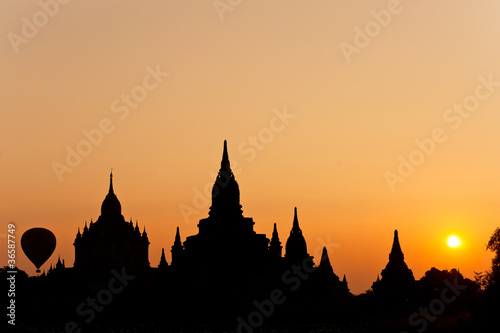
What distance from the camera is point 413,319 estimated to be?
95.6 m

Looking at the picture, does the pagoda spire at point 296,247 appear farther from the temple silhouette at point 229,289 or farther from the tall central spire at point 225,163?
the tall central spire at point 225,163

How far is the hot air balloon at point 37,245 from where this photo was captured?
105069 mm

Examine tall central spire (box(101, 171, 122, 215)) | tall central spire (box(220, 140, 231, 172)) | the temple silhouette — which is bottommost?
the temple silhouette

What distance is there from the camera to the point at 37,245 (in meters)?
106

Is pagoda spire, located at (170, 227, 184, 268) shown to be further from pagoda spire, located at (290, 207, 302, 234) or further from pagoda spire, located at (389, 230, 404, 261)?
pagoda spire, located at (389, 230, 404, 261)

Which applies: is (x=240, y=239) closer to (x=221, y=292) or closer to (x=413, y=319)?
(x=221, y=292)

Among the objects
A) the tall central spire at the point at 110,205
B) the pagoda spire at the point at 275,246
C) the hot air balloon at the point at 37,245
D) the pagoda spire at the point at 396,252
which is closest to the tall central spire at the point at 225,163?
the pagoda spire at the point at 275,246

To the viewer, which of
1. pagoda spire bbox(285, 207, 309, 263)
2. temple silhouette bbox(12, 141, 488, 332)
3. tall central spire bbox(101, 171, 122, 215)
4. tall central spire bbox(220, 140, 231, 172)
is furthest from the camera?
tall central spire bbox(101, 171, 122, 215)

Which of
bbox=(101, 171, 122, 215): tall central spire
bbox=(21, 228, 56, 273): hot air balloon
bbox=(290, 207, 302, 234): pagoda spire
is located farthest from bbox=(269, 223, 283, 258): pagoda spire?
bbox=(101, 171, 122, 215): tall central spire

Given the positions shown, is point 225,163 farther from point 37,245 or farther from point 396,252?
point 37,245

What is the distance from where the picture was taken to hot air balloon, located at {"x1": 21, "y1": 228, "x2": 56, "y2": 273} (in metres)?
105

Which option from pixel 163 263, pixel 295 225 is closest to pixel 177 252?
pixel 163 263

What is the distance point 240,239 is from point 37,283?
22.3 m

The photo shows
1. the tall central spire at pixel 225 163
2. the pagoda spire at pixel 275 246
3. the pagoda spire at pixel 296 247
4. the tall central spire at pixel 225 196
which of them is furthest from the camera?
the pagoda spire at pixel 296 247
